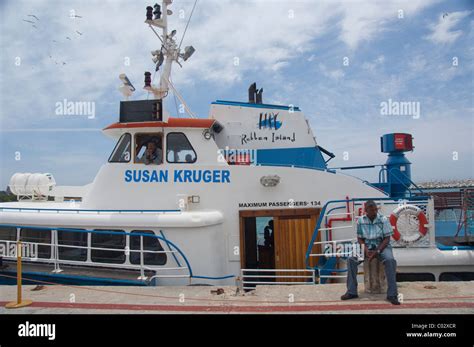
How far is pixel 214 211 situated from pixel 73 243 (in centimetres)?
288

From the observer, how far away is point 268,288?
4.72 meters

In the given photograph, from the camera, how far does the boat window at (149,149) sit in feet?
22.8

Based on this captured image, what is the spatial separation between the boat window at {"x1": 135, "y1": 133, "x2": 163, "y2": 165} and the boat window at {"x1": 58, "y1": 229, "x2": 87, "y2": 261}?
1.88 m

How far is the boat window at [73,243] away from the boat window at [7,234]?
1105mm

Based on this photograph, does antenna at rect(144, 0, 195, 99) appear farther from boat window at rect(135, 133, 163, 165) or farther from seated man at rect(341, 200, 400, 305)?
seated man at rect(341, 200, 400, 305)

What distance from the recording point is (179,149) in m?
7.04

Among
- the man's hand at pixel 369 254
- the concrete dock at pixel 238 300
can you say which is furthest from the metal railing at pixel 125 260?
the man's hand at pixel 369 254

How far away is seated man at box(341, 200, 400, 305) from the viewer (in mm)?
4223

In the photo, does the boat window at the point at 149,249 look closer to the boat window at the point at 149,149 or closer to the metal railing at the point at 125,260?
the metal railing at the point at 125,260

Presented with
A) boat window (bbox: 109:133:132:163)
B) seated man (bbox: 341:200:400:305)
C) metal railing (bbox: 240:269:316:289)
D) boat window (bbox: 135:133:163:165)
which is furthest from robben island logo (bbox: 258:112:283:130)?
seated man (bbox: 341:200:400:305)
